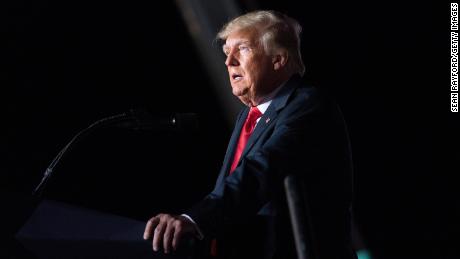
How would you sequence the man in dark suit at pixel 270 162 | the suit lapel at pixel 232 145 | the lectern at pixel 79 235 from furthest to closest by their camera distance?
the suit lapel at pixel 232 145
the man in dark suit at pixel 270 162
the lectern at pixel 79 235

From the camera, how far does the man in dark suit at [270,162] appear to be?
1.07 m

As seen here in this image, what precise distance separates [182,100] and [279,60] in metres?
1.48

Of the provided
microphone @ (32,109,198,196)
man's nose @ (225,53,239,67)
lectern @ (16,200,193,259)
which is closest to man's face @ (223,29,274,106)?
man's nose @ (225,53,239,67)

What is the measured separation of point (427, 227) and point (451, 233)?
0.12m

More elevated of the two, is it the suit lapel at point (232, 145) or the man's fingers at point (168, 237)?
the man's fingers at point (168, 237)

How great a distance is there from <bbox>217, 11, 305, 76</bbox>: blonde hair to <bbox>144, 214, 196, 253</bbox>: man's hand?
0.82 metres

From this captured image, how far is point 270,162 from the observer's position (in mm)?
1145

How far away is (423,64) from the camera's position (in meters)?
2.91

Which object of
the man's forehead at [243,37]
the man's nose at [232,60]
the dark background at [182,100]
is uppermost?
the man's forehead at [243,37]

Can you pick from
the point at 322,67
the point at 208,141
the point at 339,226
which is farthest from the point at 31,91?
the point at 339,226

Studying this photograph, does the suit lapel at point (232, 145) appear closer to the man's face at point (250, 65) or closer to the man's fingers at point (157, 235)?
the man's face at point (250, 65)

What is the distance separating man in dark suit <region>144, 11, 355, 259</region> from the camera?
3.51 ft

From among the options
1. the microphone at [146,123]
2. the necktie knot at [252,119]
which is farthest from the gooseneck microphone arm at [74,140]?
the necktie knot at [252,119]

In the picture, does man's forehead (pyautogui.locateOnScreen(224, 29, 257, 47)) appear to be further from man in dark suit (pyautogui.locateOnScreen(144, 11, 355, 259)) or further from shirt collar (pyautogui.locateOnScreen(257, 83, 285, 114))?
shirt collar (pyautogui.locateOnScreen(257, 83, 285, 114))
